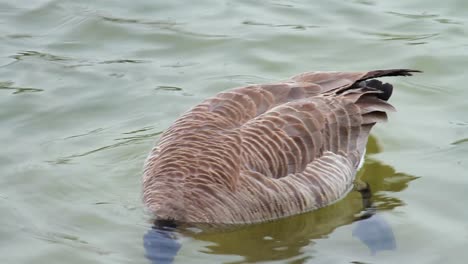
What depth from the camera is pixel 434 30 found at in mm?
15133

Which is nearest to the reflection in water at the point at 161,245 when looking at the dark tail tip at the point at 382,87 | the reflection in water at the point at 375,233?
the reflection in water at the point at 375,233

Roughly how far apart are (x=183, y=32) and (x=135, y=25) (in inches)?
32.0

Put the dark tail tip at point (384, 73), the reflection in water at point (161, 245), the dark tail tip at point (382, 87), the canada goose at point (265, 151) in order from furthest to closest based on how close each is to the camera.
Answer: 1. the dark tail tip at point (382, 87)
2. the dark tail tip at point (384, 73)
3. the canada goose at point (265, 151)
4. the reflection in water at point (161, 245)

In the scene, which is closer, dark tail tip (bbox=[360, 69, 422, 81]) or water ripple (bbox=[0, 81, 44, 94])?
dark tail tip (bbox=[360, 69, 422, 81])

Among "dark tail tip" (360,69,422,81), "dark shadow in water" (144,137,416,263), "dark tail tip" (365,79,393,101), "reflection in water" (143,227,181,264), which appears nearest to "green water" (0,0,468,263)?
"dark shadow in water" (144,137,416,263)

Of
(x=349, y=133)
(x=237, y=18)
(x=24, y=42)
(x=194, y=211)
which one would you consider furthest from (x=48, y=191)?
(x=237, y=18)

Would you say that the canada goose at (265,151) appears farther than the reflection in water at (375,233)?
Yes

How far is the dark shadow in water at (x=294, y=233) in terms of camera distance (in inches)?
388

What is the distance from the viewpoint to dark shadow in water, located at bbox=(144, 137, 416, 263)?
987 cm

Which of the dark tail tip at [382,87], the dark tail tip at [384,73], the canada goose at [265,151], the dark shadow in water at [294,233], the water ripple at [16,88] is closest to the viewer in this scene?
the dark shadow in water at [294,233]

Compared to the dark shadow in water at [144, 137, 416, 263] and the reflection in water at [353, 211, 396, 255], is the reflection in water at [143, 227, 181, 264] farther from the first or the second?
the reflection in water at [353, 211, 396, 255]

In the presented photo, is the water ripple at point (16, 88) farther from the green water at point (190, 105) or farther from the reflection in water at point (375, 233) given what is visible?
the reflection in water at point (375, 233)

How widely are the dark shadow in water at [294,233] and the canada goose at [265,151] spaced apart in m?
0.11

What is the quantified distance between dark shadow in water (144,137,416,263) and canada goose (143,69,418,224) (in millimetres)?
113
